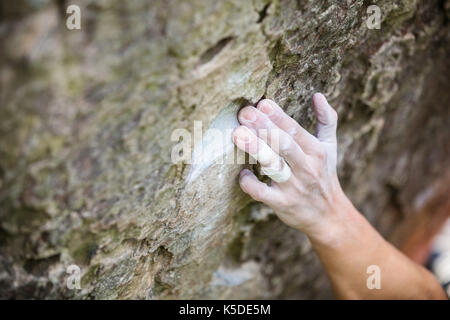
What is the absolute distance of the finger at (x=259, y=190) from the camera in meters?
1.10

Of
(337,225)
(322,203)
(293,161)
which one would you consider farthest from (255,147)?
(337,225)

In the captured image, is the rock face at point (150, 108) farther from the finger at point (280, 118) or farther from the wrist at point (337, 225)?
the wrist at point (337, 225)

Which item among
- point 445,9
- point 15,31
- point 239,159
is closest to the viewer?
point 15,31

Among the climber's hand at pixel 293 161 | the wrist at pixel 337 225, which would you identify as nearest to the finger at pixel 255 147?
the climber's hand at pixel 293 161

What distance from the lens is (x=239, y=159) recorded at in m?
1.12

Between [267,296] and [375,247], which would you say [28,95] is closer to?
[375,247]

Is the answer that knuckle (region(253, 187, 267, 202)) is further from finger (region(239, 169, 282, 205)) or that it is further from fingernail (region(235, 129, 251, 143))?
fingernail (region(235, 129, 251, 143))

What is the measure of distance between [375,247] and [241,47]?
2.94ft

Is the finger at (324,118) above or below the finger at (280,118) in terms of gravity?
above

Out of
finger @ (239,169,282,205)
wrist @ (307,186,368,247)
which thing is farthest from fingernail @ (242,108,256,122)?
wrist @ (307,186,368,247)

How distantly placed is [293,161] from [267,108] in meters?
0.16

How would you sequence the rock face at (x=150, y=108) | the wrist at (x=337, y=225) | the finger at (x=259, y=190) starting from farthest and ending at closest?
the wrist at (x=337, y=225) → the finger at (x=259, y=190) → the rock face at (x=150, y=108)
